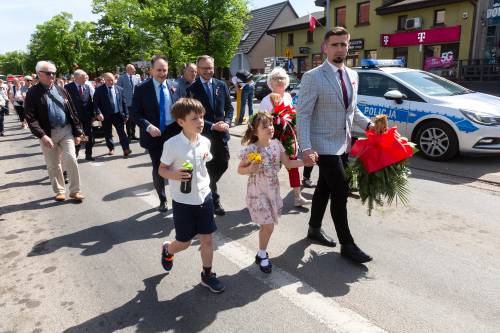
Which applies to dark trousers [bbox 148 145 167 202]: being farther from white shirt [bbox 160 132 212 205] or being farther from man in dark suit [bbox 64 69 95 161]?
man in dark suit [bbox 64 69 95 161]

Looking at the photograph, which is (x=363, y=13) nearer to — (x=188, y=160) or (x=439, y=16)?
(x=439, y=16)

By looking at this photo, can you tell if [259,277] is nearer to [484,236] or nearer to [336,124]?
[336,124]

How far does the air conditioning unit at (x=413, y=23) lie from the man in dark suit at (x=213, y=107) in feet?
72.3

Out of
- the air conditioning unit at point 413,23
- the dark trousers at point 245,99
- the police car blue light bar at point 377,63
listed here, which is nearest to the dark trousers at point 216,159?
the police car blue light bar at point 377,63

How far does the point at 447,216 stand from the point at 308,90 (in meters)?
2.55

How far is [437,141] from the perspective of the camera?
23.2 feet

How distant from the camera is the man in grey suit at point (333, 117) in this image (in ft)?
11.2

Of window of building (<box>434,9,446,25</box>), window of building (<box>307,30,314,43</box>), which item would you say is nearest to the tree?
window of building (<box>307,30,314,43</box>)

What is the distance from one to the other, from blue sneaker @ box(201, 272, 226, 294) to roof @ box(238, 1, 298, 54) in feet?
125

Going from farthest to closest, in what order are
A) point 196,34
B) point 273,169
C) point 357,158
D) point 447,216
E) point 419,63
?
point 196,34
point 419,63
point 447,216
point 357,158
point 273,169

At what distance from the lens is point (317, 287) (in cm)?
316

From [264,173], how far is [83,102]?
657 cm

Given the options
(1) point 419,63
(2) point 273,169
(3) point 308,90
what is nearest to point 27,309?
(2) point 273,169

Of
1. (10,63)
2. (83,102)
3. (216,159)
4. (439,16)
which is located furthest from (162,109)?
(10,63)
